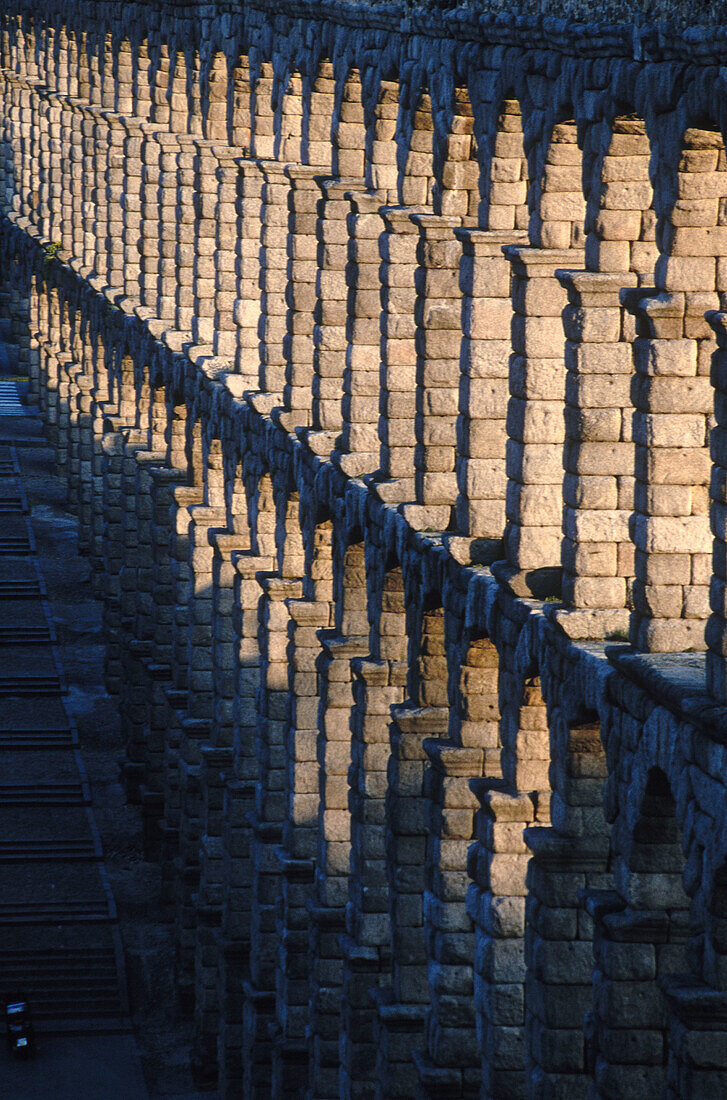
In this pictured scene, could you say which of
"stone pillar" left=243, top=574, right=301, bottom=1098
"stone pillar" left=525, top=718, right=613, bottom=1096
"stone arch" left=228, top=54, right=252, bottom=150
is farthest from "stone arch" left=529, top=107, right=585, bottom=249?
"stone arch" left=228, top=54, right=252, bottom=150

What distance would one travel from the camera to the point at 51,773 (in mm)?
52562

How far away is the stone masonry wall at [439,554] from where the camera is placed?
22297 millimetres

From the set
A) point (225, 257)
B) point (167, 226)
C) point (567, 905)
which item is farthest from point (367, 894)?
point (167, 226)

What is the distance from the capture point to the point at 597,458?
24.4 m

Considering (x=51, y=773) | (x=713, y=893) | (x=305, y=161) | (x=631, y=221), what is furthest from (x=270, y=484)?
(x=713, y=893)

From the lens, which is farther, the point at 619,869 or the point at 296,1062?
the point at 296,1062

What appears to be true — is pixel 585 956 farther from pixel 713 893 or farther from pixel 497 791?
pixel 713 893

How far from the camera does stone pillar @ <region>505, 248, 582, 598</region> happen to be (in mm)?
25922

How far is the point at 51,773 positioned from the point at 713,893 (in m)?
33.9

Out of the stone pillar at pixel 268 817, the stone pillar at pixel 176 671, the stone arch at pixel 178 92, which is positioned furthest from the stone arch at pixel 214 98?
the stone pillar at pixel 268 817

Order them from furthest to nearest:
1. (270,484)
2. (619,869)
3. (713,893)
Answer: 1. (270,484)
2. (619,869)
3. (713,893)

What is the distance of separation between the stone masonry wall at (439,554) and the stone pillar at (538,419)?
0.14 feet

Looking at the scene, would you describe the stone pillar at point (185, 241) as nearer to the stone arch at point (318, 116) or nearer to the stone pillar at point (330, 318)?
the stone arch at point (318, 116)

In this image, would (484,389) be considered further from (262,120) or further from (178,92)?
(178,92)
